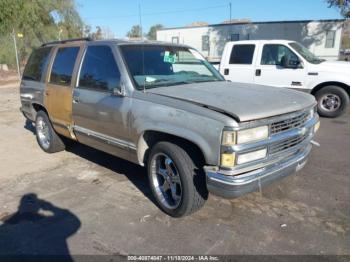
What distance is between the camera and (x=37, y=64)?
5754 millimetres

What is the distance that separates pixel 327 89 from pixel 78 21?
2463 cm

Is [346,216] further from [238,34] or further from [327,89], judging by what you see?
[238,34]

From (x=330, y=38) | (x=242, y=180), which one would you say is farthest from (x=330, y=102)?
(x=330, y=38)

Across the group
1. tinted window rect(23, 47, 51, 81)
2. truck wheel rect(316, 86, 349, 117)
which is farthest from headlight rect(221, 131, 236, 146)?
truck wheel rect(316, 86, 349, 117)

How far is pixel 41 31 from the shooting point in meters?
Result: 26.0

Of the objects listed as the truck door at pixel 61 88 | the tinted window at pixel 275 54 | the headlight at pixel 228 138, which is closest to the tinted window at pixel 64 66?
the truck door at pixel 61 88

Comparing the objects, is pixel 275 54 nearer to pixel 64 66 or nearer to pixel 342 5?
pixel 64 66

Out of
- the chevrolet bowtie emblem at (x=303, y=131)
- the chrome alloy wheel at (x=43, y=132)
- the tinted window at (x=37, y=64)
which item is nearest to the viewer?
the chevrolet bowtie emblem at (x=303, y=131)

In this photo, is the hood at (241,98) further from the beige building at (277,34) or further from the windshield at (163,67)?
the beige building at (277,34)

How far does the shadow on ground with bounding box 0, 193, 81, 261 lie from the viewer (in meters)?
3.05

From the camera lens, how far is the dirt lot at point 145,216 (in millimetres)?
3053

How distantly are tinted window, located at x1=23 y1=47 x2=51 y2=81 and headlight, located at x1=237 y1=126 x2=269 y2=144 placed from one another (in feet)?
13.0

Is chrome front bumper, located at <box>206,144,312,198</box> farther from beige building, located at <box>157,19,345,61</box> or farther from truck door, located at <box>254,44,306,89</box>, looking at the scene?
beige building, located at <box>157,19,345,61</box>

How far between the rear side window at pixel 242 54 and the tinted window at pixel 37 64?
5142 millimetres
